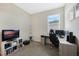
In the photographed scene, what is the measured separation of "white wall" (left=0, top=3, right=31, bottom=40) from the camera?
219 cm

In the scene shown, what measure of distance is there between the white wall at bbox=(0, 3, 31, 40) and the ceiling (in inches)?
6.4

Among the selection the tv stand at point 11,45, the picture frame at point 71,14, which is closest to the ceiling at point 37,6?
the picture frame at point 71,14

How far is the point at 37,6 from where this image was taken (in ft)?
6.63

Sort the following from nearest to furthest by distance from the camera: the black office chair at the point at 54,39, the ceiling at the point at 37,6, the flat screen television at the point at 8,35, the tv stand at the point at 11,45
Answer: the ceiling at the point at 37,6 → the tv stand at the point at 11,45 → the flat screen television at the point at 8,35 → the black office chair at the point at 54,39

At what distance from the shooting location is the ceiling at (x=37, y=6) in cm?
193

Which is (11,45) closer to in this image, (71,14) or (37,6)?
(37,6)

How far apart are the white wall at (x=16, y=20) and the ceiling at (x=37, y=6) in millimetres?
162

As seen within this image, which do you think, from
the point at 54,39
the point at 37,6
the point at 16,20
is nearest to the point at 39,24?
the point at 37,6

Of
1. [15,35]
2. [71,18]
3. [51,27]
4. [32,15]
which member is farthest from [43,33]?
[71,18]

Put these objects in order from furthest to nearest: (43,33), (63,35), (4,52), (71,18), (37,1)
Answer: (63,35) < (71,18) < (43,33) < (4,52) < (37,1)

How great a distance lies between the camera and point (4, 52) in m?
2.04

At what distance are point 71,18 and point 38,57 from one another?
1.47m

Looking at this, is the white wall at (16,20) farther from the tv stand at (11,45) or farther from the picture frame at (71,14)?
the picture frame at (71,14)

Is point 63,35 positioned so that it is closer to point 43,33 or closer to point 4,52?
point 43,33
